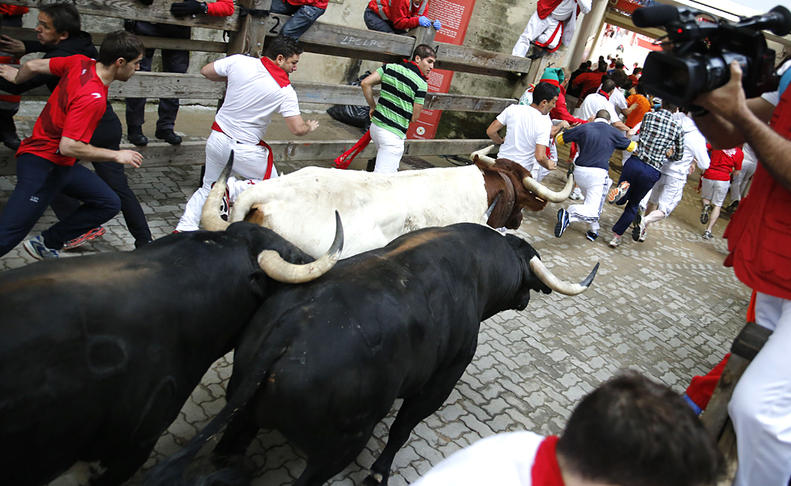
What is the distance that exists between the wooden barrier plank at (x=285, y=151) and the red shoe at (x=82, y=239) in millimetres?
904

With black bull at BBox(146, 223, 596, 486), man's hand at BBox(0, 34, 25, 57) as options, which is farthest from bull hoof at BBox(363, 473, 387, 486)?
man's hand at BBox(0, 34, 25, 57)

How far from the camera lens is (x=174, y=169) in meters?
7.23

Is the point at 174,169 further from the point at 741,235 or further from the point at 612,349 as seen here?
the point at 741,235

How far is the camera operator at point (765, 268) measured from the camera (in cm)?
228

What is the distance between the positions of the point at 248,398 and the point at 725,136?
2349 mm

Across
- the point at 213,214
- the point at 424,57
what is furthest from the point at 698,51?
the point at 424,57

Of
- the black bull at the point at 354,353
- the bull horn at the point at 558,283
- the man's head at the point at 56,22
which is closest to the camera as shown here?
the black bull at the point at 354,353

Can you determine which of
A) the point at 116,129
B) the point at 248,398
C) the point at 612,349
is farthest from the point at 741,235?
the point at 116,129

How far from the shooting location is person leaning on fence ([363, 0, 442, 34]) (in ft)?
25.0

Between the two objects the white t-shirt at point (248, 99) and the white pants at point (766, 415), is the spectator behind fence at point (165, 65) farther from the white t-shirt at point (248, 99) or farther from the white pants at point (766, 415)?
the white pants at point (766, 415)

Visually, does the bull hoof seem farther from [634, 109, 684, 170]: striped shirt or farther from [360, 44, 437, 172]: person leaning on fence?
[634, 109, 684, 170]: striped shirt

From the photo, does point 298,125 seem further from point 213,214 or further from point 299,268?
point 299,268

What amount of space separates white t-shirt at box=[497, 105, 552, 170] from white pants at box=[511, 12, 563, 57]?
2.58m

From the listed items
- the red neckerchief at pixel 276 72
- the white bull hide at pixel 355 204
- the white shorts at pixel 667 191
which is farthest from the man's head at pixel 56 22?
the white shorts at pixel 667 191
